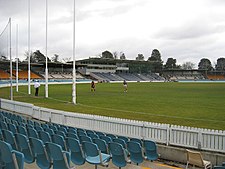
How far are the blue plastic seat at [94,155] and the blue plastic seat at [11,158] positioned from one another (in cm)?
211

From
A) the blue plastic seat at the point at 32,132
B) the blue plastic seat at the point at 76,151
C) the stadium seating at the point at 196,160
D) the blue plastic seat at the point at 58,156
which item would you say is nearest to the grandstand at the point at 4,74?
the blue plastic seat at the point at 32,132

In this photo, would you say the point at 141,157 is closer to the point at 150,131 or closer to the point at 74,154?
the point at 74,154

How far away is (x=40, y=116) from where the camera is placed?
15.7 m

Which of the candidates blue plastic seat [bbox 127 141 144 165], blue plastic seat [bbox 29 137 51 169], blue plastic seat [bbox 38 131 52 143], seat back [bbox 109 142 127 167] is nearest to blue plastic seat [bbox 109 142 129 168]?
seat back [bbox 109 142 127 167]

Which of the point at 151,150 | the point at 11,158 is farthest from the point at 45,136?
the point at 151,150

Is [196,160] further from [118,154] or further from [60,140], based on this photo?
[60,140]

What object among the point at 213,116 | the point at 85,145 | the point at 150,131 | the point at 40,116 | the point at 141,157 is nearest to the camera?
the point at 85,145

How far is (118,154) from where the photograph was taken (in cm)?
684

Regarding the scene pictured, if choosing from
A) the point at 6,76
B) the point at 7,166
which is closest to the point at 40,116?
the point at 7,166

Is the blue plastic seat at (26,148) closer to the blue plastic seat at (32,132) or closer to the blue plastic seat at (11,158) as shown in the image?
the blue plastic seat at (32,132)

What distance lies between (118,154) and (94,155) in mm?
618

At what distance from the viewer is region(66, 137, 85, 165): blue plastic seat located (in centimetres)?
675

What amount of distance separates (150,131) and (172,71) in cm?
13440

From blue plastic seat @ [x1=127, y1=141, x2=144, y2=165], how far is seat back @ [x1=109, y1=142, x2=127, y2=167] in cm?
74
